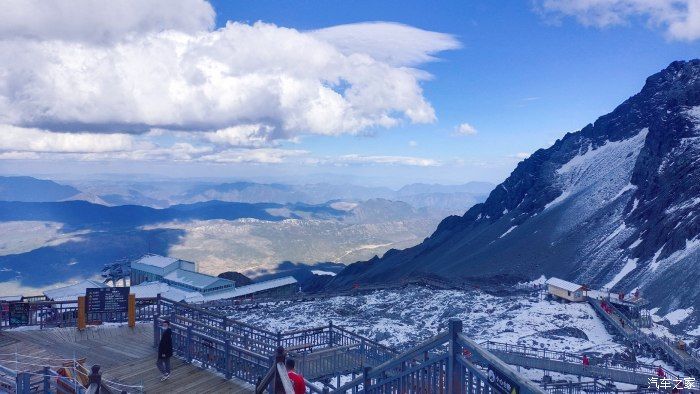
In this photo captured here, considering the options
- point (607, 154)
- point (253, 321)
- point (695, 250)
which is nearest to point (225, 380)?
point (253, 321)

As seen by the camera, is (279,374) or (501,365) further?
(279,374)

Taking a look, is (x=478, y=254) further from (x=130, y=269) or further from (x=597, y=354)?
(x=130, y=269)

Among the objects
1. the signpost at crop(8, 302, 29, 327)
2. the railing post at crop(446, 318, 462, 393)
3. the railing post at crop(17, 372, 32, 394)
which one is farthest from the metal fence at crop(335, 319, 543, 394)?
the signpost at crop(8, 302, 29, 327)

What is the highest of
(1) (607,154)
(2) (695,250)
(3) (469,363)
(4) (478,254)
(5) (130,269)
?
(1) (607,154)

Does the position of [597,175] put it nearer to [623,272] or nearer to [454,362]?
[623,272]

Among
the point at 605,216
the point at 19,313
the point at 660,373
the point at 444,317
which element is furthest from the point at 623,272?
the point at 19,313

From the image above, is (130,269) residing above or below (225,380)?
below
